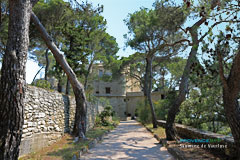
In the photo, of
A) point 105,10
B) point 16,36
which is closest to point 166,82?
point 105,10

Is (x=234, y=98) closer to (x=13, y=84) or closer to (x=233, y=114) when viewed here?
(x=233, y=114)

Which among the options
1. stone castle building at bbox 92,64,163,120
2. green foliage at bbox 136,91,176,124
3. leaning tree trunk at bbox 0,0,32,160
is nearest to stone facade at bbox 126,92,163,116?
stone castle building at bbox 92,64,163,120

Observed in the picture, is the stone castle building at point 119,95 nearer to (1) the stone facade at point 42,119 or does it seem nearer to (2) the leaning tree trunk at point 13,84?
(1) the stone facade at point 42,119

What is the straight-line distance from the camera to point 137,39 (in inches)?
465

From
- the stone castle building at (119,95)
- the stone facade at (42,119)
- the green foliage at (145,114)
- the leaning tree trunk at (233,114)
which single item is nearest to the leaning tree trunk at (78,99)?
the stone facade at (42,119)

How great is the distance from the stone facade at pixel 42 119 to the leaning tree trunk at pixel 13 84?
1.72m

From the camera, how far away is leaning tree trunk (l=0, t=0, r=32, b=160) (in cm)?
259

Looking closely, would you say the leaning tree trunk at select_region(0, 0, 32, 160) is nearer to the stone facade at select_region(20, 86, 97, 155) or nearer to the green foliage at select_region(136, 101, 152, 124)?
the stone facade at select_region(20, 86, 97, 155)

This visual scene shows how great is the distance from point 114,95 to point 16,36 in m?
23.4

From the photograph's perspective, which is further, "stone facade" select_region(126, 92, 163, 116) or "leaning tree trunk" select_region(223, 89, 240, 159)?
"stone facade" select_region(126, 92, 163, 116)

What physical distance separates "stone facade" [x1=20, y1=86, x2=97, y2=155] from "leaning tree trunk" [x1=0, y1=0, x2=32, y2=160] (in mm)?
1721

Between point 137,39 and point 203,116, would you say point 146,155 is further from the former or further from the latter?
point 137,39

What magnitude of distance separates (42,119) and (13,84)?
2877mm

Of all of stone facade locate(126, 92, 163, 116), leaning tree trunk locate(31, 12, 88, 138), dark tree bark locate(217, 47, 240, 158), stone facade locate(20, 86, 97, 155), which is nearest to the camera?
dark tree bark locate(217, 47, 240, 158)
